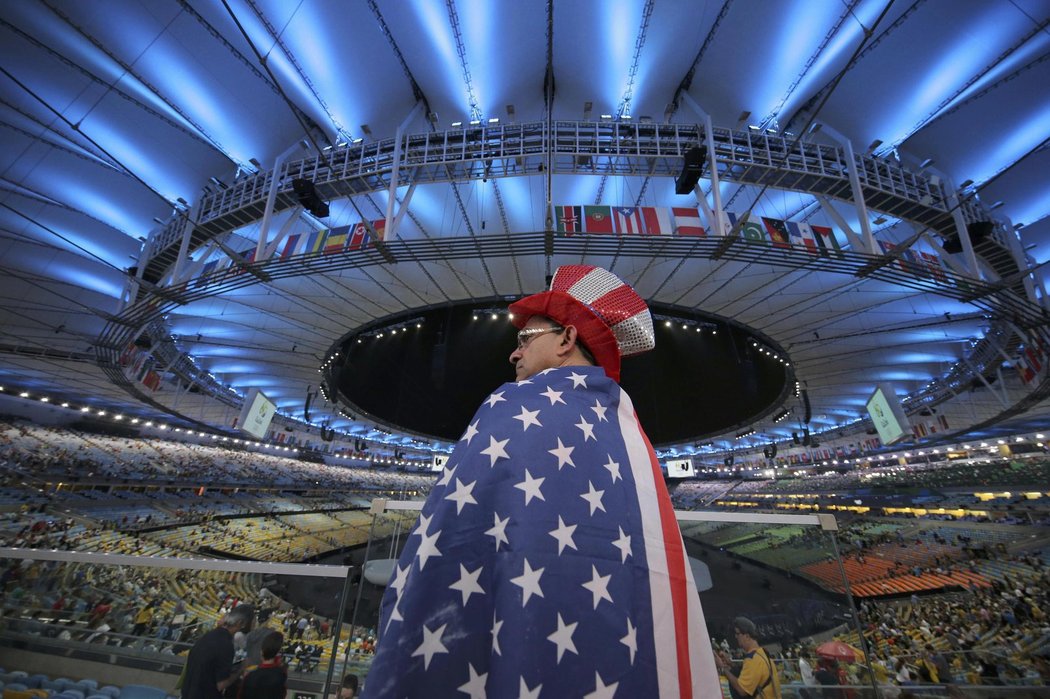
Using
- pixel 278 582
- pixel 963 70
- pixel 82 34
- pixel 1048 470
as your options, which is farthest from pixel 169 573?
pixel 1048 470

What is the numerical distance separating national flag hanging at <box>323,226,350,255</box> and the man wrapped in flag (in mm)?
7931

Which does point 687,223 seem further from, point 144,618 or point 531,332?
point 144,618

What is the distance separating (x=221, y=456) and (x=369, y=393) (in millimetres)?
25469

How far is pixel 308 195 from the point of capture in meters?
8.12

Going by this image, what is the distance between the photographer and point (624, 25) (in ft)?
24.9

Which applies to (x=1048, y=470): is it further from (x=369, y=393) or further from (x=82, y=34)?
(x=82, y=34)

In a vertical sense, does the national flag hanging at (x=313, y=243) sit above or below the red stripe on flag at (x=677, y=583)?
above

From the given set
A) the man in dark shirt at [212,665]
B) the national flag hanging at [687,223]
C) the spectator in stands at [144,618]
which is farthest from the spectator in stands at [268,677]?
the national flag hanging at [687,223]

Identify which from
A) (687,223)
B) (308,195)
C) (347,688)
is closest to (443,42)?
A: (308,195)

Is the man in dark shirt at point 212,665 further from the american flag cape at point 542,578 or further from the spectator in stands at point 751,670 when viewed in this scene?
the spectator in stands at point 751,670

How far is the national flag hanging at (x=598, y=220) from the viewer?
749 cm

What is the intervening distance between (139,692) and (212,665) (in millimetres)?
773

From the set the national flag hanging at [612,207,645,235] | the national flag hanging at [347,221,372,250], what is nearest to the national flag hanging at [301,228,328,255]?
the national flag hanging at [347,221,372,250]

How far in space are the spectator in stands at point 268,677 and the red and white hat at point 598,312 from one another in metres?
2.47
